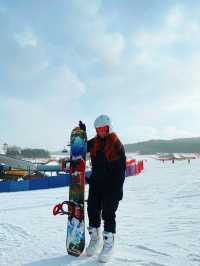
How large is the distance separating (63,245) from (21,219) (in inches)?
120

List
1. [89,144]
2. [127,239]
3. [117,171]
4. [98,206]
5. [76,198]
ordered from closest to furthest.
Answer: [117,171], [98,206], [76,198], [89,144], [127,239]

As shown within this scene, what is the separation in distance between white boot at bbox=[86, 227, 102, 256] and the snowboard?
0.10m

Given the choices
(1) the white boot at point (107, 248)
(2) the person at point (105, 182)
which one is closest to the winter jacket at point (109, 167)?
(2) the person at point (105, 182)

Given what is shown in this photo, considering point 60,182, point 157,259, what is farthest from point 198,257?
point 60,182

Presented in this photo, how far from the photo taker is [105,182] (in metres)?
4.55

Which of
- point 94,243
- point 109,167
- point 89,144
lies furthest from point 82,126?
point 94,243

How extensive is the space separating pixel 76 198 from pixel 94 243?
679 millimetres

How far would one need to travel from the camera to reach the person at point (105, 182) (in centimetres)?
445

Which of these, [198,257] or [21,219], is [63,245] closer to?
[198,257]

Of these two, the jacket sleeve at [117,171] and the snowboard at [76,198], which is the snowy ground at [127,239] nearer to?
the snowboard at [76,198]

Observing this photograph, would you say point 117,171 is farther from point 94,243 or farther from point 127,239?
point 127,239

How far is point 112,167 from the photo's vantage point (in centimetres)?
453

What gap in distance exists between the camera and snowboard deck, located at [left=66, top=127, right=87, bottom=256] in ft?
15.0

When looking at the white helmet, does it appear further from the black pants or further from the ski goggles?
the black pants
